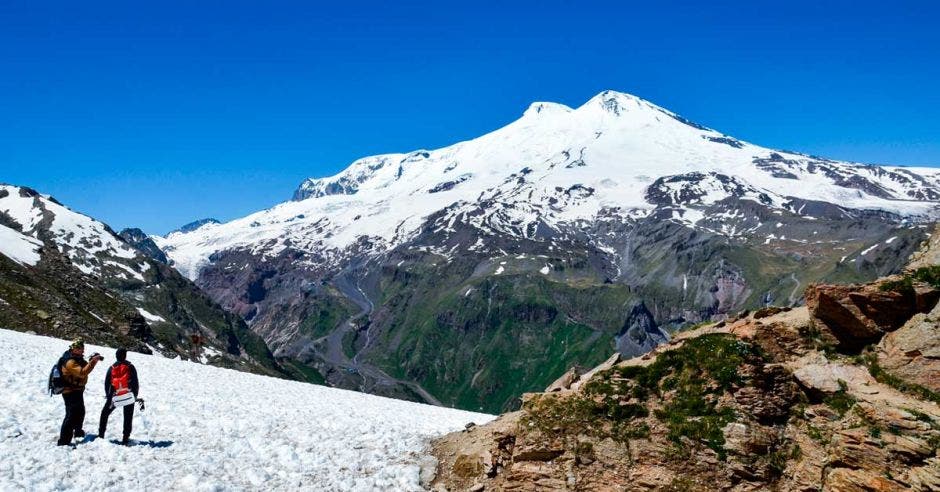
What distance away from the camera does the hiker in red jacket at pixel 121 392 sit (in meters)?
21.7

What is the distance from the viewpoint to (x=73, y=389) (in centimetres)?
2097

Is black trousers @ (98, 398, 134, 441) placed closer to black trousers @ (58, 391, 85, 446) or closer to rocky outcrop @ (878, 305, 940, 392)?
black trousers @ (58, 391, 85, 446)

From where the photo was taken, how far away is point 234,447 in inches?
912

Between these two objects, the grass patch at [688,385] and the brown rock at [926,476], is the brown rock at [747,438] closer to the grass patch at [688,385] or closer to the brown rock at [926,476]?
the grass patch at [688,385]

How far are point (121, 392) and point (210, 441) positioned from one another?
137 inches

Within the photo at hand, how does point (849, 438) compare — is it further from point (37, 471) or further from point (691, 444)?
point (37, 471)

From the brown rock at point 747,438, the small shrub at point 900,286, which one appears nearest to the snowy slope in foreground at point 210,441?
the brown rock at point 747,438

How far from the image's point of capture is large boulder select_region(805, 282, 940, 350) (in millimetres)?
20906

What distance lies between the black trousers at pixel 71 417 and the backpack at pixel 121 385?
100 centimetres

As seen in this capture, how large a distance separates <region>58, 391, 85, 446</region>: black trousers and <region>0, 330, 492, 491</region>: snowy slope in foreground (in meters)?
0.42

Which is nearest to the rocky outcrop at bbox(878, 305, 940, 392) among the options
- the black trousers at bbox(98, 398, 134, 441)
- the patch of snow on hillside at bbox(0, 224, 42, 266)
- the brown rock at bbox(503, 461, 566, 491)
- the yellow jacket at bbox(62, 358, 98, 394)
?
the brown rock at bbox(503, 461, 566, 491)

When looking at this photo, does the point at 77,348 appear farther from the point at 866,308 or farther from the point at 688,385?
the point at 866,308

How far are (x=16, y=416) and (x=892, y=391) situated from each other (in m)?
27.9

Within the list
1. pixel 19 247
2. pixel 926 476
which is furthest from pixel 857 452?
pixel 19 247
